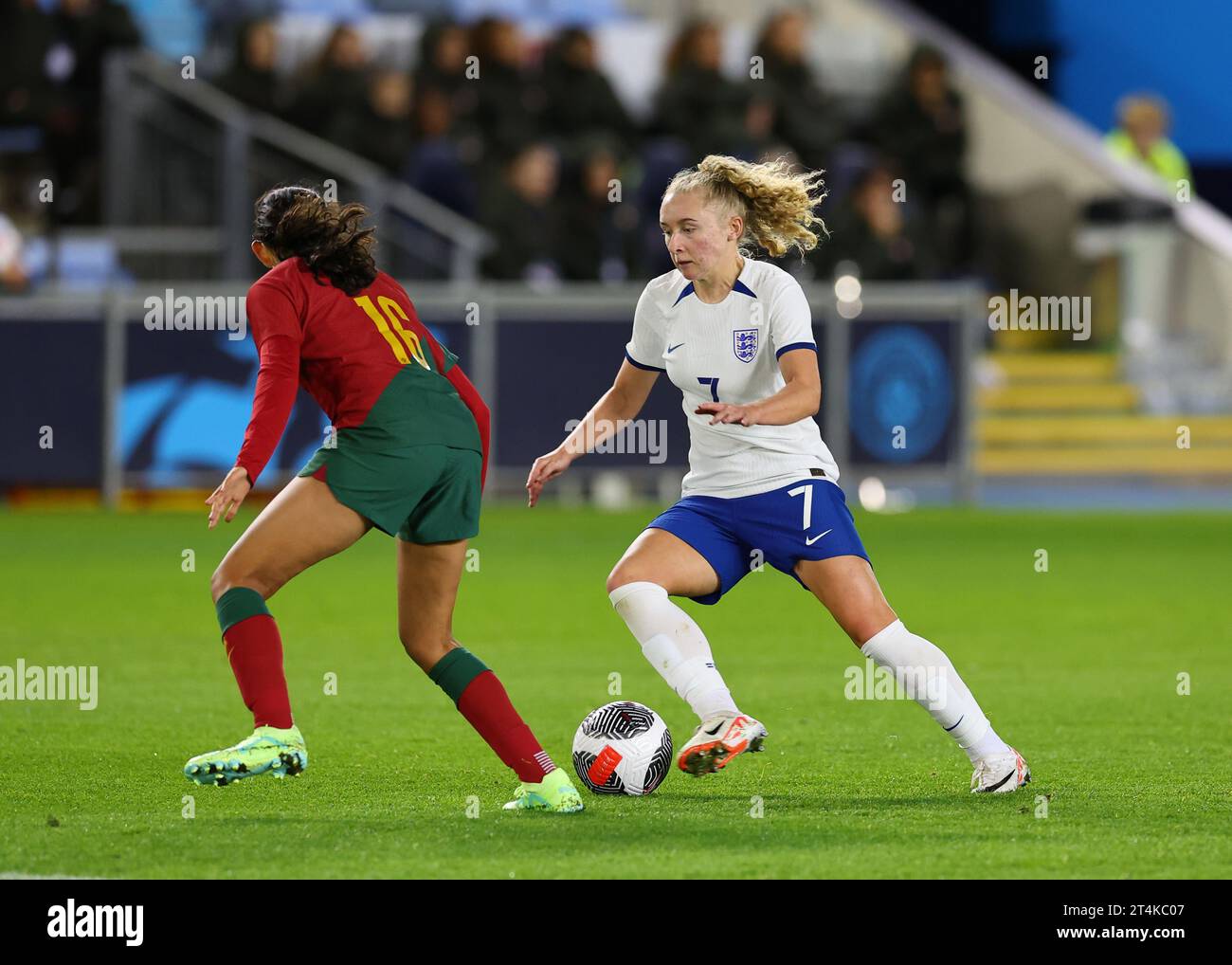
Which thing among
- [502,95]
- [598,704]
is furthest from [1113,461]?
[598,704]

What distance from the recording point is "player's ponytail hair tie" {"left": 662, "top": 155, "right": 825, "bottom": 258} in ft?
21.5

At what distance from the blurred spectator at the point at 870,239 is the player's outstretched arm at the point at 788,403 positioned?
44.2 feet

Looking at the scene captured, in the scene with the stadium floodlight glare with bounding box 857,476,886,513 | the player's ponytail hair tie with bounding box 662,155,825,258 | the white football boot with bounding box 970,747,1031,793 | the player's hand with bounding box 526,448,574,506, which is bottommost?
the white football boot with bounding box 970,747,1031,793

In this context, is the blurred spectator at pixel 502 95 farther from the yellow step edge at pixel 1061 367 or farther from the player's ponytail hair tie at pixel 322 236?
the player's ponytail hair tie at pixel 322 236

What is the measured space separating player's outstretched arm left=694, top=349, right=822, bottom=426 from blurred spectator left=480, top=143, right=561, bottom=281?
13.1m

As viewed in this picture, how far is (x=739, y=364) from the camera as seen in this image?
6.57m

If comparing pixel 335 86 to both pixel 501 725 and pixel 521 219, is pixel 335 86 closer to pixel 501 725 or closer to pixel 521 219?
pixel 521 219

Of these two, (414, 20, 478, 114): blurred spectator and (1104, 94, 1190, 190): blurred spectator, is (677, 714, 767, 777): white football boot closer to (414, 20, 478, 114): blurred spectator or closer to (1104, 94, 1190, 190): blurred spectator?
(414, 20, 478, 114): blurred spectator

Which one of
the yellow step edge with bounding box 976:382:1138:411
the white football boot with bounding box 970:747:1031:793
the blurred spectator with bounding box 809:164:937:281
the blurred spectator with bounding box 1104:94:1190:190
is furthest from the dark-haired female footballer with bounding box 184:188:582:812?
the blurred spectator with bounding box 1104:94:1190:190

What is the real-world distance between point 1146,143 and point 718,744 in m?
17.0

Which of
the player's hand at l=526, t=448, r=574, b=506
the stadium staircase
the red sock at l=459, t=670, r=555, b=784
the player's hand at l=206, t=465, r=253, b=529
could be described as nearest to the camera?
the player's hand at l=206, t=465, r=253, b=529

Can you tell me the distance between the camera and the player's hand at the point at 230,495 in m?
5.78

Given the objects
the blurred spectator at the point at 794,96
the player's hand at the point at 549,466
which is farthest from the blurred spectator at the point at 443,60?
the player's hand at the point at 549,466

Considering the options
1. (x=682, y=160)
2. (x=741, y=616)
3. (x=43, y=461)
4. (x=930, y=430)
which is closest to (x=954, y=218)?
(x=682, y=160)
